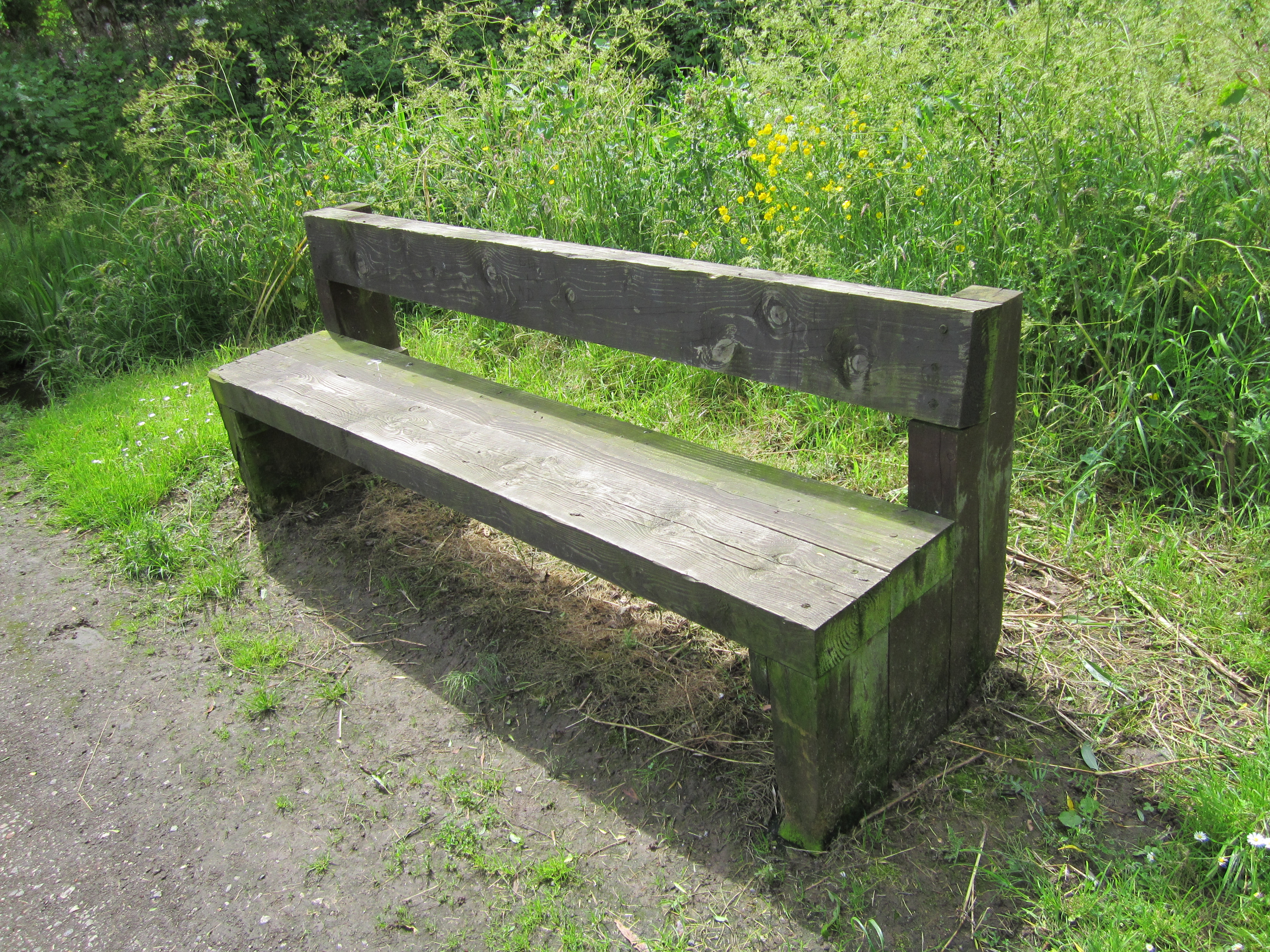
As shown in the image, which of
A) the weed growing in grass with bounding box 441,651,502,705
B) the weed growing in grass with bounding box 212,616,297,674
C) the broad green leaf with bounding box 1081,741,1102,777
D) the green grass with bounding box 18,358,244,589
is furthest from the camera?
the green grass with bounding box 18,358,244,589

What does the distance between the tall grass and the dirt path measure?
1.24 meters

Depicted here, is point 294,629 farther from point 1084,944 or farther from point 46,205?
point 46,205

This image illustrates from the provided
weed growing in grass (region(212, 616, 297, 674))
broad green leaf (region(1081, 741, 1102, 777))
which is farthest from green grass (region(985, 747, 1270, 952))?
weed growing in grass (region(212, 616, 297, 674))

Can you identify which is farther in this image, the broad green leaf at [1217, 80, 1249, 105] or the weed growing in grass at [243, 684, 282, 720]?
the weed growing in grass at [243, 684, 282, 720]

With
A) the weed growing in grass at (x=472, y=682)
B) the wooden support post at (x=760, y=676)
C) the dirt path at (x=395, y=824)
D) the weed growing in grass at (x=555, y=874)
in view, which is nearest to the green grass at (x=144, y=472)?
the dirt path at (x=395, y=824)

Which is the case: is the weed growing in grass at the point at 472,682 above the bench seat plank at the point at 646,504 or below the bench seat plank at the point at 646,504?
below

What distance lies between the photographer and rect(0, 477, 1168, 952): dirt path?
1909 millimetres

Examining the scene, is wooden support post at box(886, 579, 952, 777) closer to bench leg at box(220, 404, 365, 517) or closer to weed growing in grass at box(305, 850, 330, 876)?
weed growing in grass at box(305, 850, 330, 876)

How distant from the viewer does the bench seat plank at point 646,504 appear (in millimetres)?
1815

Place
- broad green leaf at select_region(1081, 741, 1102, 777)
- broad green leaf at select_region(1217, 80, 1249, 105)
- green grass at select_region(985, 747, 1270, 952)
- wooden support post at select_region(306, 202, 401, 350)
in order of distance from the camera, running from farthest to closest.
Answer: wooden support post at select_region(306, 202, 401, 350) < broad green leaf at select_region(1217, 80, 1249, 105) < broad green leaf at select_region(1081, 741, 1102, 777) < green grass at select_region(985, 747, 1270, 952)

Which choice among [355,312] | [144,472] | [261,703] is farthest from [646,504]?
[144,472]

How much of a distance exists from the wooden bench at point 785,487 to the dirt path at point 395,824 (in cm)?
19

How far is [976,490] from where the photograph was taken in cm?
203

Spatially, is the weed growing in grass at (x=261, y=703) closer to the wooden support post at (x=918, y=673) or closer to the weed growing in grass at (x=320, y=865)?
the weed growing in grass at (x=320, y=865)
